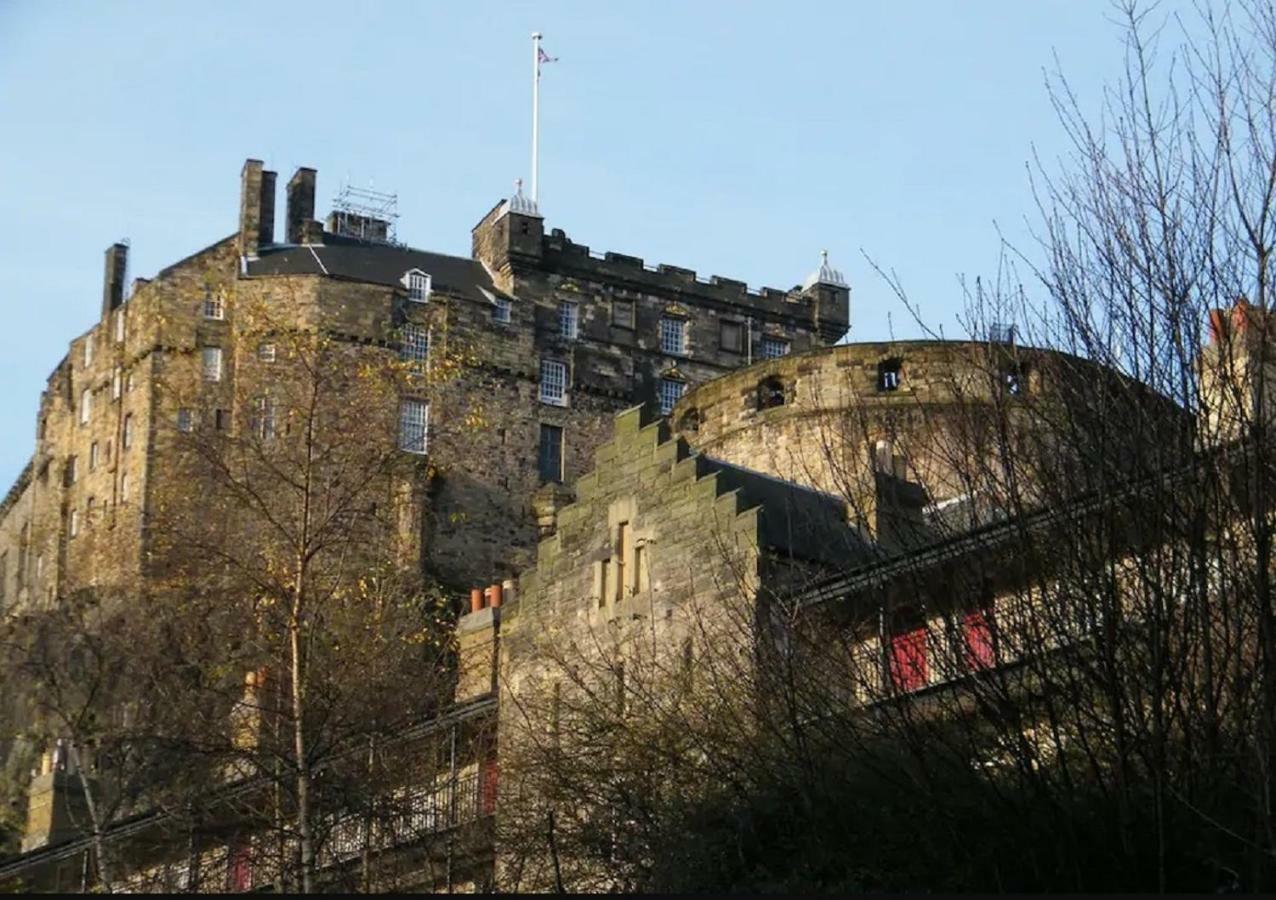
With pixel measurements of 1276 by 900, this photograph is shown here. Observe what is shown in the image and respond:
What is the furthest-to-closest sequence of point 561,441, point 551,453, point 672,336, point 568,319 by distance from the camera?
1. point 672,336
2. point 568,319
3. point 561,441
4. point 551,453

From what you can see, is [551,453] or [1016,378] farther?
[551,453]

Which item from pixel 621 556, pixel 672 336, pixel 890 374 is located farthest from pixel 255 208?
pixel 621 556

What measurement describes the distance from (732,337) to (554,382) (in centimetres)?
617

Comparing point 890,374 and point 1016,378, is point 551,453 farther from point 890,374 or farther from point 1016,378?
point 1016,378

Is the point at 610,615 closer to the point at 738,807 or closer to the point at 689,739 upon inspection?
the point at 689,739

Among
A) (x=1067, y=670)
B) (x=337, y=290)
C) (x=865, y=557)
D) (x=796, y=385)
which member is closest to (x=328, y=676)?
(x=865, y=557)

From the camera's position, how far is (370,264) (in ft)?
240

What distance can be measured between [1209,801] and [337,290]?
53961 millimetres

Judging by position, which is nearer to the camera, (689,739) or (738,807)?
(738,807)

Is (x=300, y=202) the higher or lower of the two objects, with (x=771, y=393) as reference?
higher

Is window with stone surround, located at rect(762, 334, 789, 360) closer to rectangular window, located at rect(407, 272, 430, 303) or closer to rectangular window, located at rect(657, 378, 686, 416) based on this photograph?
rectangular window, located at rect(657, 378, 686, 416)

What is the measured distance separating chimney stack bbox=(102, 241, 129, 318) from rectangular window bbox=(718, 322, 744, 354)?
17828 millimetres

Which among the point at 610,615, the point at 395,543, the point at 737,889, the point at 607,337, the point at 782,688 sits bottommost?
the point at 737,889

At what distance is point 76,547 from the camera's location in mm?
73875
